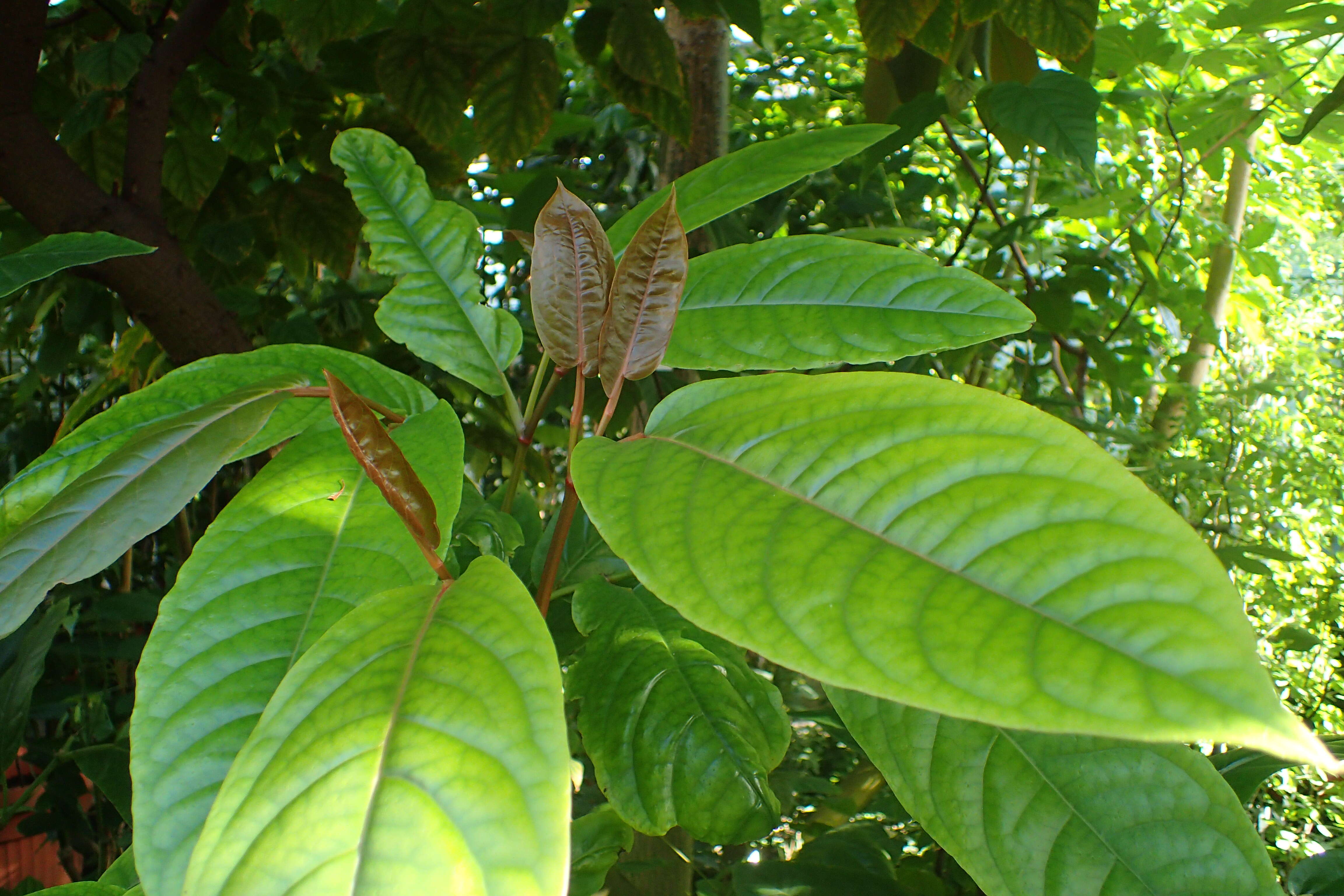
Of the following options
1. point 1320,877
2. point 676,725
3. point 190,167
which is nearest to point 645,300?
point 676,725

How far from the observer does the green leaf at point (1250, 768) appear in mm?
453

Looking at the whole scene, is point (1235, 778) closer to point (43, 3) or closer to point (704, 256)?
point (704, 256)

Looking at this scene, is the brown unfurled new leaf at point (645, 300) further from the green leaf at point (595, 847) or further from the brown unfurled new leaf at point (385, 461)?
the green leaf at point (595, 847)

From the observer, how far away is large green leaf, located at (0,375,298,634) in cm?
30

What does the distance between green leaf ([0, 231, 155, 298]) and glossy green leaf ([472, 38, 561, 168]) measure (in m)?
0.52

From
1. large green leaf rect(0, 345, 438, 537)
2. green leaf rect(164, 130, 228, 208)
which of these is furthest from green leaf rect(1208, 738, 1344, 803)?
green leaf rect(164, 130, 228, 208)

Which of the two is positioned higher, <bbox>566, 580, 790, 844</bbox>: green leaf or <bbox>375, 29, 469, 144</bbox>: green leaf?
<bbox>375, 29, 469, 144</bbox>: green leaf

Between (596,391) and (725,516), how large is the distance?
2.74ft

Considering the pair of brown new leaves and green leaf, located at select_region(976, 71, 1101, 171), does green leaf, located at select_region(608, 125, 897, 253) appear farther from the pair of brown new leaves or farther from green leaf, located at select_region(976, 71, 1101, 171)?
green leaf, located at select_region(976, 71, 1101, 171)

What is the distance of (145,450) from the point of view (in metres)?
0.33

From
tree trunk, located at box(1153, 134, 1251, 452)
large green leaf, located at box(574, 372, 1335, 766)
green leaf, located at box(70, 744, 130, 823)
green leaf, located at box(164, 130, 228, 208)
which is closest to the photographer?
large green leaf, located at box(574, 372, 1335, 766)

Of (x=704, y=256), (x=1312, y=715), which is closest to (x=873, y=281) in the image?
(x=704, y=256)

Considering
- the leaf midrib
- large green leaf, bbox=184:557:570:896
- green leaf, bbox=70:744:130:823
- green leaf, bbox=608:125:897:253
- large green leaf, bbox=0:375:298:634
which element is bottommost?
green leaf, bbox=70:744:130:823

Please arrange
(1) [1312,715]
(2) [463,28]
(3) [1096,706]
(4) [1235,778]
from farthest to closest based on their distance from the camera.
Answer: (1) [1312,715]
(2) [463,28]
(4) [1235,778]
(3) [1096,706]
